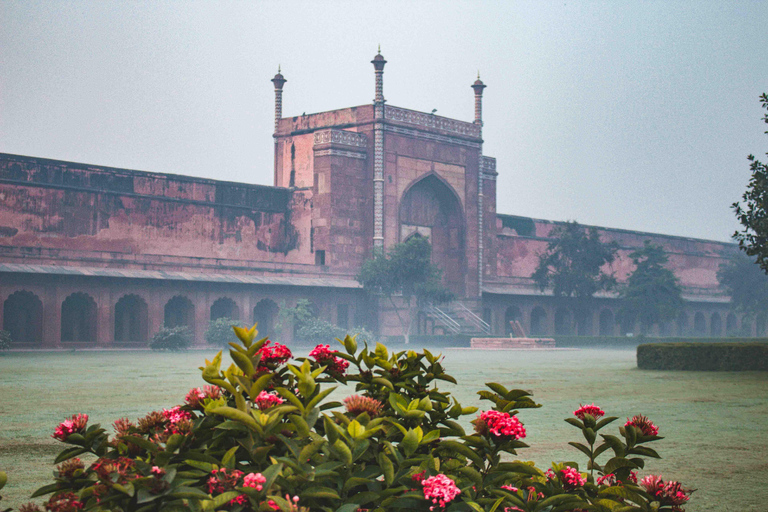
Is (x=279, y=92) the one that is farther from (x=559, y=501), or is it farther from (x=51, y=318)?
(x=559, y=501)

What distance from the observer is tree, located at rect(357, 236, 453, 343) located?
36.8 m

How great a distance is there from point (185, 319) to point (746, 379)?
22294 millimetres

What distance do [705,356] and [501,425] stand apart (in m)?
16.9

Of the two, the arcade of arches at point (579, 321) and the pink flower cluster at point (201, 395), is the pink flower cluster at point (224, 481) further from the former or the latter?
the arcade of arches at point (579, 321)

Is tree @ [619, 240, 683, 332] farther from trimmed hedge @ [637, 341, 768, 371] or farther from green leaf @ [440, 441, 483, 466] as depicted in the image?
green leaf @ [440, 441, 483, 466]

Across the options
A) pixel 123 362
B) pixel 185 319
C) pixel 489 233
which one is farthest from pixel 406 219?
pixel 123 362

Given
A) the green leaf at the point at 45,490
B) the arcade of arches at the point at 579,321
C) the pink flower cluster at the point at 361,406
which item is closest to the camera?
the green leaf at the point at 45,490

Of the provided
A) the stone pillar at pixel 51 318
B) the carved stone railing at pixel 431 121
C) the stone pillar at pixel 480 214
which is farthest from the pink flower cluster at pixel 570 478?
the stone pillar at pixel 480 214

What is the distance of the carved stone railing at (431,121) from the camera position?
1560 inches

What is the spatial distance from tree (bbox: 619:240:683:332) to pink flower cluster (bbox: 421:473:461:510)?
42879 mm

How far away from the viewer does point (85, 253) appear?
102 feet

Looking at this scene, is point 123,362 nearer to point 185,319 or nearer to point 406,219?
point 185,319

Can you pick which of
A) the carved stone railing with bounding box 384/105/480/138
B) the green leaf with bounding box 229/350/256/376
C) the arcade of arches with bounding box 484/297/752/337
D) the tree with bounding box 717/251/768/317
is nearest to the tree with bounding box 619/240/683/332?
the arcade of arches with bounding box 484/297/752/337

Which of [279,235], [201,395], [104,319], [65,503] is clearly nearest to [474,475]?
[201,395]
